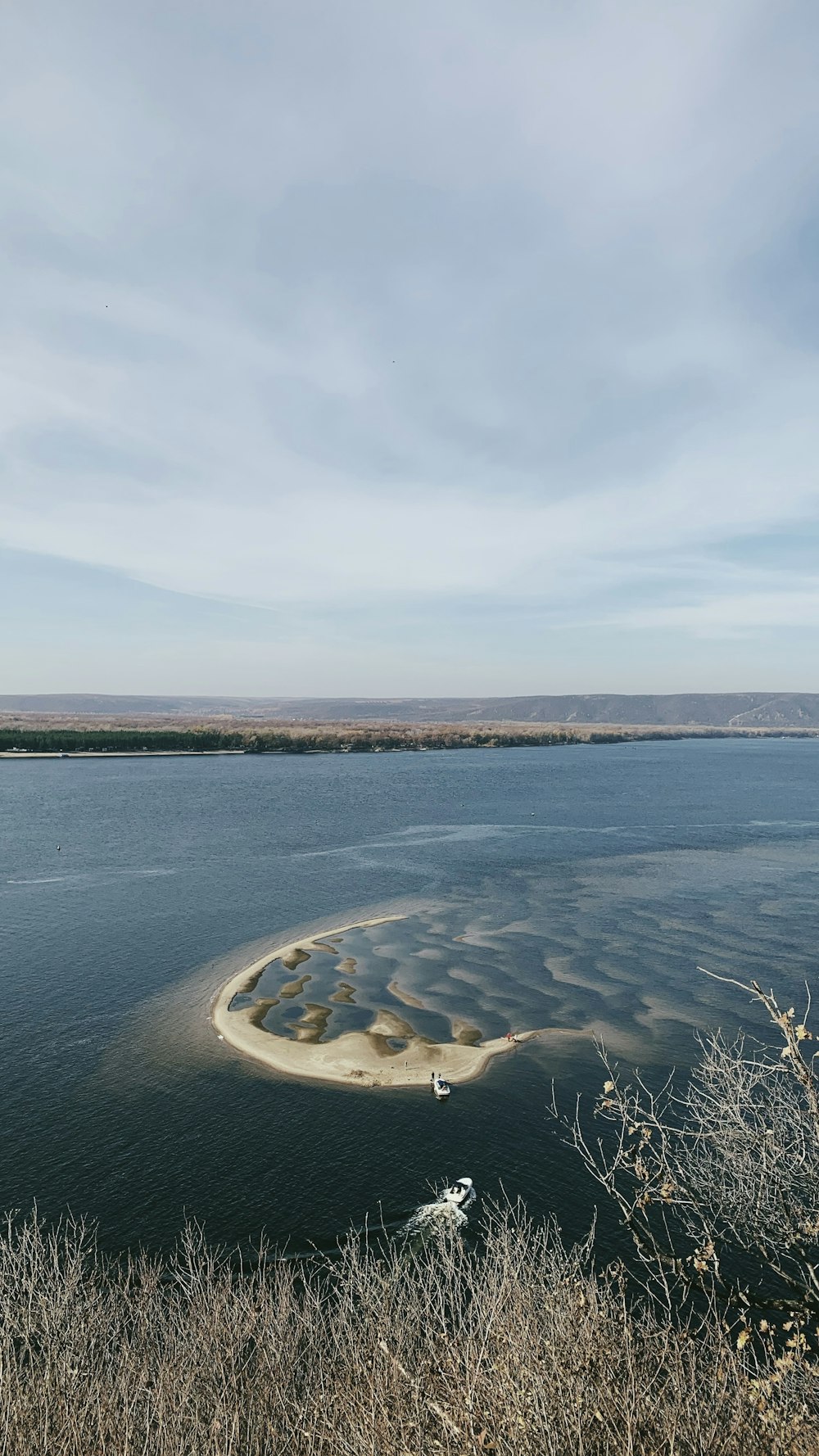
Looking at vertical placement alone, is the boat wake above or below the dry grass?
below

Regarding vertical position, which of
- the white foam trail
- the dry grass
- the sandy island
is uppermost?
the dry grass

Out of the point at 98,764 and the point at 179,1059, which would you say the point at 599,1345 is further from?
the point at 98,764

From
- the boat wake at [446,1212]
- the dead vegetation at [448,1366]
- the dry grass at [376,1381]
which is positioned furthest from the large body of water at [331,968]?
the dead vegetation at [448,1366]

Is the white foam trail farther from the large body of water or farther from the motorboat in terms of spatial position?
the large body of water

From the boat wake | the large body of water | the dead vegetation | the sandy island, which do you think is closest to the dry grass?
the dead vegetation

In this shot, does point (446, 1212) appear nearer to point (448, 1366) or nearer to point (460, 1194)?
point (460, 1194)

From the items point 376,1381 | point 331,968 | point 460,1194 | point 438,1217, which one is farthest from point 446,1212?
point 331,968

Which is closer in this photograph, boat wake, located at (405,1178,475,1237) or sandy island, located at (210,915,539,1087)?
boat wake, located at (405,1178,475,1237)
